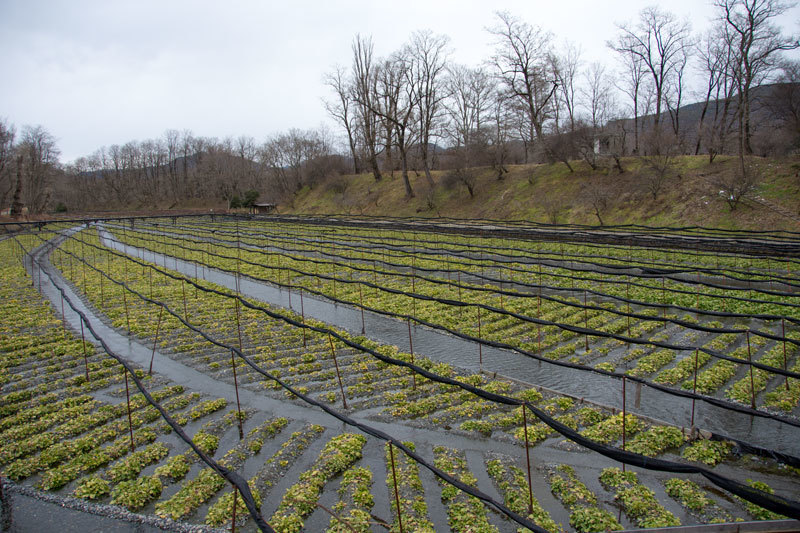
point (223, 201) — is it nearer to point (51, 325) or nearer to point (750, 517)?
point (51, 325)

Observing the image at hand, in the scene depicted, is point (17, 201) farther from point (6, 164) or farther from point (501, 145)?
point (501, 145)

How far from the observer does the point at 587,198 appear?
→ 3625cm

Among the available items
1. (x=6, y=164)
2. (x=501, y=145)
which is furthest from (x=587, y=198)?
(x=6, y=164)

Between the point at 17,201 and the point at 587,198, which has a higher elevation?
the point at 17,201

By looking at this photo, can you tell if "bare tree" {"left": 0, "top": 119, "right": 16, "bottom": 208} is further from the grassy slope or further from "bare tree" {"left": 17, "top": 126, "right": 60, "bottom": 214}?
the grassy slope

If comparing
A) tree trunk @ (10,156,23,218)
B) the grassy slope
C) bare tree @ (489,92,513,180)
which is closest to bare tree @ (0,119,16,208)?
tree trunk @ (10,156,23,218)

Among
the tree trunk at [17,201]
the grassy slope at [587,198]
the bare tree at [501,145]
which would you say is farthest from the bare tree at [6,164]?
the bare tree at [501,145]

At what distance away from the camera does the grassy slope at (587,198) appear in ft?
90.6

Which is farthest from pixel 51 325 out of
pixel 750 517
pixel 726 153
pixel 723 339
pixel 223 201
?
pixel 223 201

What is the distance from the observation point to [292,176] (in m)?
74.4

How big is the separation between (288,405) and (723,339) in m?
9.95

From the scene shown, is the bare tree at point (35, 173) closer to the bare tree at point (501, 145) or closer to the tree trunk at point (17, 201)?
the tree trunk at point (17, 201)

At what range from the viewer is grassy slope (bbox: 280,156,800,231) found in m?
27.6

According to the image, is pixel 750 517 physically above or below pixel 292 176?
below
